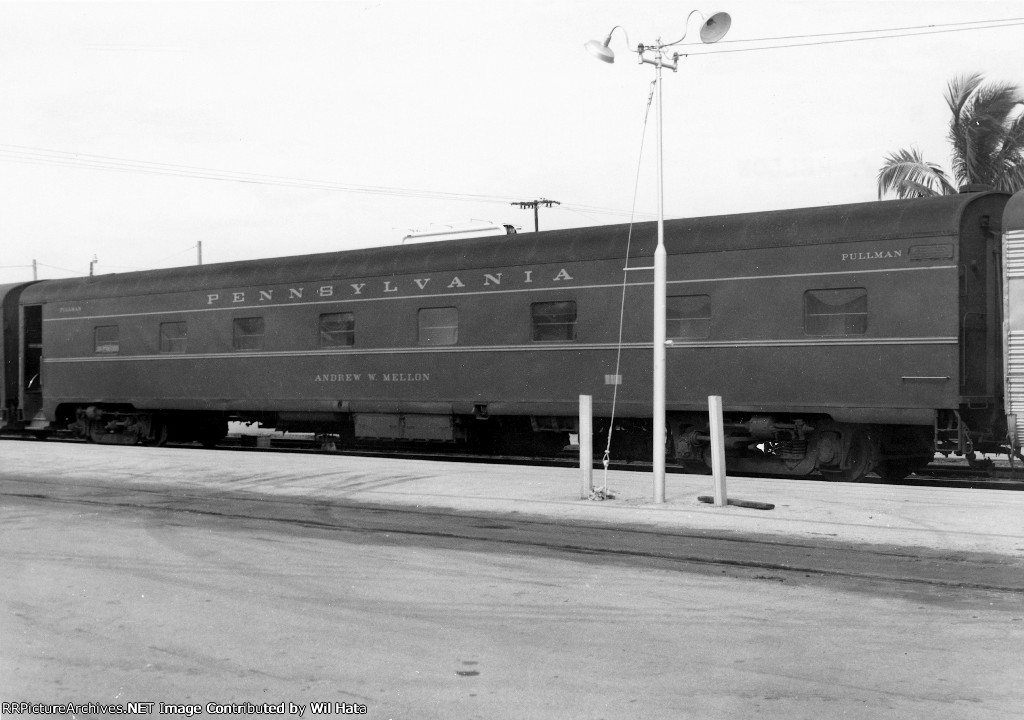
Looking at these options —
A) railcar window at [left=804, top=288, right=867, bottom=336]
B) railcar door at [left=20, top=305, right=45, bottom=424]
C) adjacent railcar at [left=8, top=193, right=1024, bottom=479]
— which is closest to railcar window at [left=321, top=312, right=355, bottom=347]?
adjacent railcar at [left=8, top=193, right=1024, bottom=479]

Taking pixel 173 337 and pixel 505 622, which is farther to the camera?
pixel 173 337

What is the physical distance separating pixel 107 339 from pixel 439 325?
8.02 meters

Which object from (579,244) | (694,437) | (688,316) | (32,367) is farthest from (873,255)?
(32,367)

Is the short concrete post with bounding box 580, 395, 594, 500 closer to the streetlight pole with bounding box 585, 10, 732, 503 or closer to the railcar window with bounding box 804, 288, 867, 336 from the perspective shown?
the streetlight pole with bounding box 585, 10, 732, 503

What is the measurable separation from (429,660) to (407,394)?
1180cm

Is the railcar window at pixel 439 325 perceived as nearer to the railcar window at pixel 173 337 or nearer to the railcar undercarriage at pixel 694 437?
the railcar undercarriage at pixel 694 437

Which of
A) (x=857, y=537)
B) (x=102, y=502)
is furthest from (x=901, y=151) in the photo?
(x=102, y=502)

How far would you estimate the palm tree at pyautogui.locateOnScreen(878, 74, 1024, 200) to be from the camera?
26109 millimetres

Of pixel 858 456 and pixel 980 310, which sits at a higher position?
pixel 980 310

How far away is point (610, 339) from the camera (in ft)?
50.2

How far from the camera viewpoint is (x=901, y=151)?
27.2 meters

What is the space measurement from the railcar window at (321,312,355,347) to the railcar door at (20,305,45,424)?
26.9 ft

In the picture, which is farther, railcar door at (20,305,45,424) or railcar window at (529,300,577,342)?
railcar door at (20,305,45,424)

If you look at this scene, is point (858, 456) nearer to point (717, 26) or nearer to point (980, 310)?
point (980, 310)
